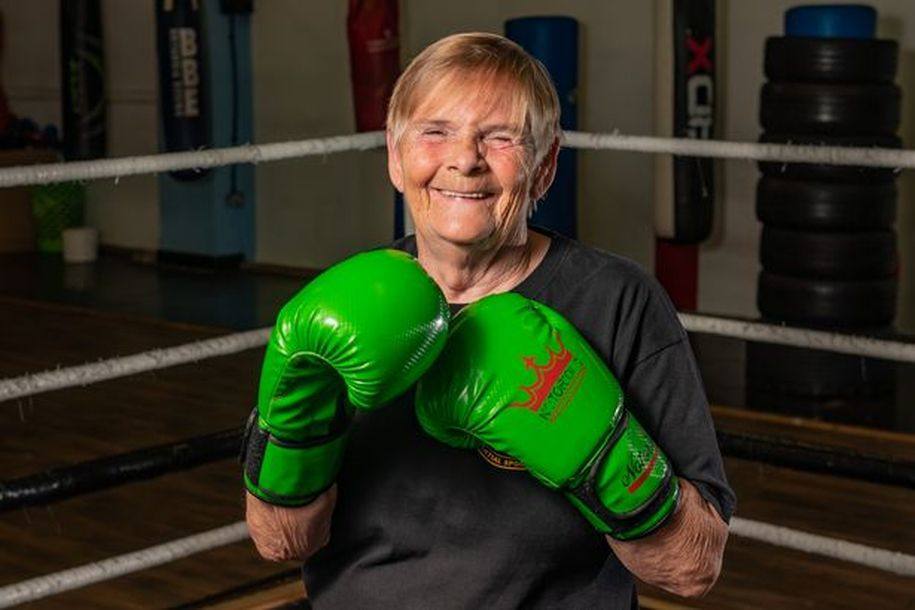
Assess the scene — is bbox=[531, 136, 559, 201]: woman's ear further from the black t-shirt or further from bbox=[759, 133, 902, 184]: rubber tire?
bbox=[759, 133, 902, 184]: rubber tire

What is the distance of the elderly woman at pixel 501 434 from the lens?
138 cm

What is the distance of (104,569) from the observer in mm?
2225

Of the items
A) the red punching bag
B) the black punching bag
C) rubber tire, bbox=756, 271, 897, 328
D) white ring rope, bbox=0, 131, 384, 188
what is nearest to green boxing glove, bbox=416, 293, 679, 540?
white ring rope, bbox=0, 131, 384, 188

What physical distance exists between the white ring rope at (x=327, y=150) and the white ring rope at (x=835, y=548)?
52cm

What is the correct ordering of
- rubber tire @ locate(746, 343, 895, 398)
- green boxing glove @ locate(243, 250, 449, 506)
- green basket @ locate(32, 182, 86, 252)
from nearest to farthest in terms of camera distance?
1. green boxing glove @ locate(243, 250, 449, 506)
2. rubber tire @ locate(746, 343, 895, 398)
3. green basket @ locate(32, 182, 86, 252)

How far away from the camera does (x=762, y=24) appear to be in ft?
19.3

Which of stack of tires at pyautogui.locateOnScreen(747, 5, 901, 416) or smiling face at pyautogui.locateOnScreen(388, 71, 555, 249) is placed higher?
→ smiling face at pyautogui.locateOnScreen(388, 71, 555, 249)

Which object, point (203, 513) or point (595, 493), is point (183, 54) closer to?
point (203, 513)

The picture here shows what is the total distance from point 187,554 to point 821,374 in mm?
2825

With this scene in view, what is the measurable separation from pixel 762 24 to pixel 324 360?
478 centimetres

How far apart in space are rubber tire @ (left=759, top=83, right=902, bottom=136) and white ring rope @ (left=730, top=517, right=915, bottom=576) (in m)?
2.48

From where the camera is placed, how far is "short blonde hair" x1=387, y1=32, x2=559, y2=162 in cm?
138

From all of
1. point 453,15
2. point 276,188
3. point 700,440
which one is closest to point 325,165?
point 276,188

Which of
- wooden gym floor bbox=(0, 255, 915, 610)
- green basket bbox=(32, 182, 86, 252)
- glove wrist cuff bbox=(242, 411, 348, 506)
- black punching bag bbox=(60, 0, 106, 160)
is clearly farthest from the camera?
green basket bbox=(32, 182, 86, 252)
